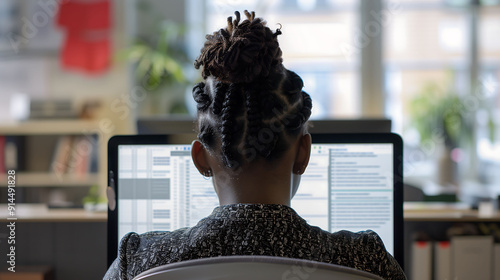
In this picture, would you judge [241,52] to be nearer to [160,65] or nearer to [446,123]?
[160,65]

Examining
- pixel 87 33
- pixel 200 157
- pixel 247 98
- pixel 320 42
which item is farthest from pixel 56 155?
pixel 247 98

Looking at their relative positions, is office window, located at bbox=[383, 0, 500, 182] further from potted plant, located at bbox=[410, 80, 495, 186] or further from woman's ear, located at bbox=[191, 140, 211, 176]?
woman's ear, located at bbox=[191, 140, 211, 176]

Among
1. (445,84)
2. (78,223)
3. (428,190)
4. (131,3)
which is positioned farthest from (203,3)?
(78,223)

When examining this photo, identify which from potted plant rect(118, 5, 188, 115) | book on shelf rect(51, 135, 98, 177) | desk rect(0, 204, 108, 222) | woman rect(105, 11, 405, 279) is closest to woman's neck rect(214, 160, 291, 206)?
woman rect(105, 11, 405, 279)

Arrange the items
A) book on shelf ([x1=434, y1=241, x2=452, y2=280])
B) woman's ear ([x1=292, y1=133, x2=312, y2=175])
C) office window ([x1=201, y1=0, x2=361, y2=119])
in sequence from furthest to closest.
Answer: office window ([x1=201, y1=0, x2=361, y2=119])
book on shelf ([x1=434, y1=241, x2=452, y2=280])
woman's ear ([x1=292, y1=133, x2=312, y2=175])

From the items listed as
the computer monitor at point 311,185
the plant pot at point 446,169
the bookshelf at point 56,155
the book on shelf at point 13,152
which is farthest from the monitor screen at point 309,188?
the book on shelf at point 13,152

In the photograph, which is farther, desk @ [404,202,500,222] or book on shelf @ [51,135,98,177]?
book on shelf @ [51,135,98,177]

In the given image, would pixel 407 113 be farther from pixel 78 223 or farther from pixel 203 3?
pixel 78 223

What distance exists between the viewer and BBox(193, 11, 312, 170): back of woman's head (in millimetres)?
806

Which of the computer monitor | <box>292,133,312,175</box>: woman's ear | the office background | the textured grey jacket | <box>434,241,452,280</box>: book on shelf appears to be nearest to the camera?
the textured grey jacket

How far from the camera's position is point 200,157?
88 centimetres

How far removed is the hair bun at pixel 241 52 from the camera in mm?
810

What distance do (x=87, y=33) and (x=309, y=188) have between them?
289 centimetres

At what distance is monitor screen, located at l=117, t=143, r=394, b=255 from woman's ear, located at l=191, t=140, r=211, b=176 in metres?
0.15
